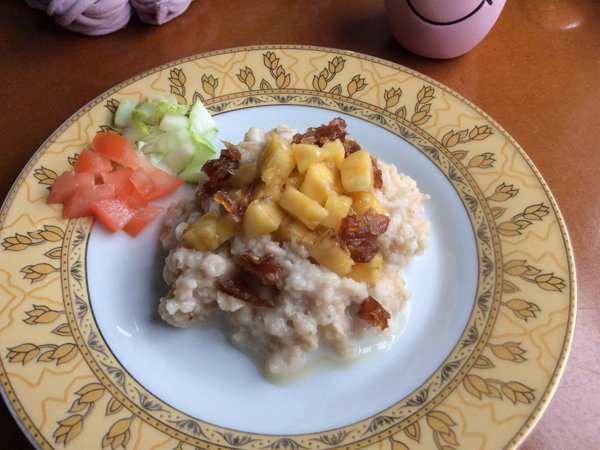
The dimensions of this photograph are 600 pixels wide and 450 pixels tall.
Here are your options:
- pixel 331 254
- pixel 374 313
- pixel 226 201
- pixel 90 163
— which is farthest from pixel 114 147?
pixel 374 313

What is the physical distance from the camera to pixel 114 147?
3.00m

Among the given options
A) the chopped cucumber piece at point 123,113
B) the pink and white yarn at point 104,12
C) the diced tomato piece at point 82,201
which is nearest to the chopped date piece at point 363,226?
the diced tomato piece at point 82,201

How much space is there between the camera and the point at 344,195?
253 cm

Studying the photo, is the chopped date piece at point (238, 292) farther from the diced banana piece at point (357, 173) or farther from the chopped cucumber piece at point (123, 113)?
the chopped cucumber piece at point (123, 113)

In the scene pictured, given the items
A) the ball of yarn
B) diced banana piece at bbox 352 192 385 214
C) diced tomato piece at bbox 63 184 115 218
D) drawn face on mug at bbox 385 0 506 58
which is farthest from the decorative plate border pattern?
the ball of yarn

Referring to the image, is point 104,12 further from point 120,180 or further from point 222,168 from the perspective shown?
point 222,168

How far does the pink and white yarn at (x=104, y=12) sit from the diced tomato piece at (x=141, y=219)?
1.62 m

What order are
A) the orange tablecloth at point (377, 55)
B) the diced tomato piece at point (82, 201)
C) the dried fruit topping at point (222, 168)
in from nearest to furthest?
the dried fruit topping at point (222, 168) < the diced tomato piece at point (82, 201) < the orange tablecloth at point (377, 55)

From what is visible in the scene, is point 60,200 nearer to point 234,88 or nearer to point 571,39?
point 234,88

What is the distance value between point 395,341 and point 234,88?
1755mm

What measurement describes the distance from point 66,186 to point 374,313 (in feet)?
5.37

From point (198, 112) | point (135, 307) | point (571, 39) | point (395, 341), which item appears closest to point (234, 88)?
point (198, 112)

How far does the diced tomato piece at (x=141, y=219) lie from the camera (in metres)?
2.88

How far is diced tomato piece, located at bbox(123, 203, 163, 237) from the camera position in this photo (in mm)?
2877
